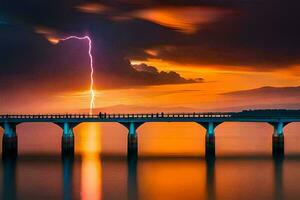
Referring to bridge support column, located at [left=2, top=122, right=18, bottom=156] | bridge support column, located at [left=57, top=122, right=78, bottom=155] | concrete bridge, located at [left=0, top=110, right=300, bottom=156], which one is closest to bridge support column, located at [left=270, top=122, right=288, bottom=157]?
concrete bridge, located at [left=0, top=110, right=300, bottom=156]

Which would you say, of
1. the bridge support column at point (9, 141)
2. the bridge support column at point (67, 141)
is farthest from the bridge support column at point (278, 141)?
the bridge support column at point (9, 141)

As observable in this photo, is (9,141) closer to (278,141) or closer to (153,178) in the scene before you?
(153,178)

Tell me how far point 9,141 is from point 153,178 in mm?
36355

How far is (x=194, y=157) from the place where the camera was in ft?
302

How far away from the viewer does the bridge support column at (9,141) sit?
314 ft

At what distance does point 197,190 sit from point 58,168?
2374cm

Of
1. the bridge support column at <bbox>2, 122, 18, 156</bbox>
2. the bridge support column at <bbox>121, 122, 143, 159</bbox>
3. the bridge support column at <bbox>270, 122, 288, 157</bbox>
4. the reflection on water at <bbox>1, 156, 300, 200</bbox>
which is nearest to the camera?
the reflection on water at <bbox>1, 156, 300, 200</bbox>

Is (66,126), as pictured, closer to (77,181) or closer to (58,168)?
(58,168)

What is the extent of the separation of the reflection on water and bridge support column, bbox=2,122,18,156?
6.66 metres

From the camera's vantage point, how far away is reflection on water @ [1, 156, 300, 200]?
58719mm

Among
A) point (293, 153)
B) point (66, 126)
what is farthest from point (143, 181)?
point (293, 153)

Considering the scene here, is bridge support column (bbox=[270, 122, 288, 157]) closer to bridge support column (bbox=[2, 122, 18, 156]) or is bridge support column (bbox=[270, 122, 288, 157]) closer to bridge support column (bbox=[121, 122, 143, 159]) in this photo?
bridge support column (bbox=[121, 122, 143, 159])

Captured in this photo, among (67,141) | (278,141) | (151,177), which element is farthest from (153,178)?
(278,141)

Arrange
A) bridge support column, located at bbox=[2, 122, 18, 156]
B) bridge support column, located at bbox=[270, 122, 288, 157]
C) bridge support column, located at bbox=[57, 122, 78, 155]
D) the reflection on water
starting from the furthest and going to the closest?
1. bridge support column, located at bbox=[2, 122, 18, 156]
2. bridge support column, located at bbox=[57, 122, 78, 155]
3. bridge support column, located at bbox=[270, 122, 288, 157]
4. the reflection on water
